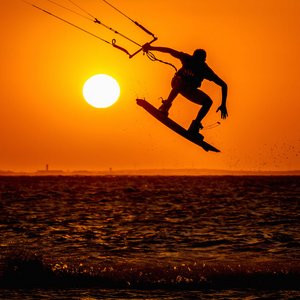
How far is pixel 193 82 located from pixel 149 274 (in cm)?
891

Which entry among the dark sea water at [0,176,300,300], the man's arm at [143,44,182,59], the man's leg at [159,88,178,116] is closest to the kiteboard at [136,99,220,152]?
the man's leg at [159,88,178,116]

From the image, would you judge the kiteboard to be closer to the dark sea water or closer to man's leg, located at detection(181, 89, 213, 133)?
A: man's leg, located at detection(181, 89, 213, 133)

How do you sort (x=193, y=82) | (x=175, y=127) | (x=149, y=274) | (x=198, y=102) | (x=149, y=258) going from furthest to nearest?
(x=149, y=258) → (x=149, y=274) → (x=175, y=127) → (x=198, y=102) → (x=193, y=82)

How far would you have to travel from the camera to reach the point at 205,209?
6788 centimetres

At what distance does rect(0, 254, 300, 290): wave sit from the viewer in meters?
28.5

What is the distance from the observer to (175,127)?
25328mm

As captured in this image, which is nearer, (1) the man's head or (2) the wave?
(1) the man's head

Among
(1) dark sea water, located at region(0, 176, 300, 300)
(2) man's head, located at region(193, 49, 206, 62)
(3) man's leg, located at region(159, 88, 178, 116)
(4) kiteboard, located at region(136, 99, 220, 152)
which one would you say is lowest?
(1) dark sea water, located at region(0, 176, 300, 300)

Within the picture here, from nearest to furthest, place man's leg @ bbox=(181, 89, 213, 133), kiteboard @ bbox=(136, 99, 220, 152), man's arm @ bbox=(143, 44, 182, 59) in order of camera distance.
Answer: man's arm @ bbox=(143, 44, 182, 59)
man's leg @ bbox=(181, 89, 213, 133)
kiteboard @ bbox=(136, 99, 220, 152)

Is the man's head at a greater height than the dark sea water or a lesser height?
greater

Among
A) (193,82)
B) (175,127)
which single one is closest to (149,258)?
(175,127)

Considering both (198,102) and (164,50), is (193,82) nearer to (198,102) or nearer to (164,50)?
(198,102)

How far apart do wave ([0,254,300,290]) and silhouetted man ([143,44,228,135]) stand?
635 centimetres

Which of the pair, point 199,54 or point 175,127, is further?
point 175,127
